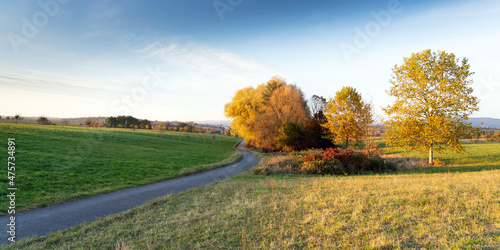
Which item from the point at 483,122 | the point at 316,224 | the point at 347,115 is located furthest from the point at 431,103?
the point at 316,224

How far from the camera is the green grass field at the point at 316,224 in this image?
4641 millimetres

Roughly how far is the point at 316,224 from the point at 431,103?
19723mm

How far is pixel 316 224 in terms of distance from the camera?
5.62 meters

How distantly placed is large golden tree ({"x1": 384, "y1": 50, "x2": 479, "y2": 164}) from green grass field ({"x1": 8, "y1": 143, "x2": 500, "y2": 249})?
1268cm

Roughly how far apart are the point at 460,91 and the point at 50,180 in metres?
29.0

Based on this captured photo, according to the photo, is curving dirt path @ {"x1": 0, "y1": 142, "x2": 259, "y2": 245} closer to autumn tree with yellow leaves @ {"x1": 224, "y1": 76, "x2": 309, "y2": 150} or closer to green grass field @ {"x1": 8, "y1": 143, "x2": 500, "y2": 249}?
green grass field @ {"x1": 8, "y1": 143, "x2": 500, "y2": 249}

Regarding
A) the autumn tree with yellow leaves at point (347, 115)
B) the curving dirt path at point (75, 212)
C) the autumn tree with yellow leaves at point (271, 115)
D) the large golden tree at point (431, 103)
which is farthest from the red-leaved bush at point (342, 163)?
the autumn tree with yellow leaves at point (271, 115)

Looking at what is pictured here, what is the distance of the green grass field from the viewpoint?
4.64 metres

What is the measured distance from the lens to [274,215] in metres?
6.64

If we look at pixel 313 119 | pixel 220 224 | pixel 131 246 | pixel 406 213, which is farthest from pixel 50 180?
pixel 313 119

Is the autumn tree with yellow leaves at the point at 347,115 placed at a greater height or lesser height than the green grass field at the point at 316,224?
greater

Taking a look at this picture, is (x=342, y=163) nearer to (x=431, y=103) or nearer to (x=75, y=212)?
(x=431, y=103)

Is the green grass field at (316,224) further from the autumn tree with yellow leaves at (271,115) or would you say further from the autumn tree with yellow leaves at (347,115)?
the autumn tree with yellow leaves at (271,115)

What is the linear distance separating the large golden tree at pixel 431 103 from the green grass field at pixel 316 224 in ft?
41.6
